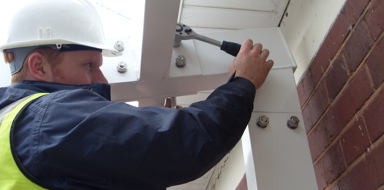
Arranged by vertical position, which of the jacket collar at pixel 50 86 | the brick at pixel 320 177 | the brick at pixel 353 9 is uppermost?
the brick at pixel 353 9

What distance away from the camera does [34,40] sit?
140 centimetres

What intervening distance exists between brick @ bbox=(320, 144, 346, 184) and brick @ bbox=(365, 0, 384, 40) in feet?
1.29

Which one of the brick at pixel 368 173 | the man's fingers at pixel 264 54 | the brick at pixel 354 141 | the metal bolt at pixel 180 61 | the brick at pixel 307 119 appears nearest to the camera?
the brick at pixel 368 173

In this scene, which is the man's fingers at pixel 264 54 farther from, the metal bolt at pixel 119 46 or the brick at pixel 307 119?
the metal bolt at pixel 119 46

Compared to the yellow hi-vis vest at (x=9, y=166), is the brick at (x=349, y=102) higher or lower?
higher

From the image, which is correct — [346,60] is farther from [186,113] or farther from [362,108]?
[186,113]

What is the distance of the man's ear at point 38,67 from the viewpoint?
1.36 metres

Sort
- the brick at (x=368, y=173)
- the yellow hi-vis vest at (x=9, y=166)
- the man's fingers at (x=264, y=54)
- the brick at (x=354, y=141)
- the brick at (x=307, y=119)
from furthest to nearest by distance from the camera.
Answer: the brick at (x=307, y=119), the man's fingers at (x=264, y=54), the brick at (x=354, y=141), the brick at (x=368, y=173), the yellow hi-vis vest at (x=9, y=166)

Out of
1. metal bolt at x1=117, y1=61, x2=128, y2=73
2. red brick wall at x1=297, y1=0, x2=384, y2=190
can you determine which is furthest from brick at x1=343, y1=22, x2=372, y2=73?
metal bolt at x1=117, y1=61, x2=128, y2=73

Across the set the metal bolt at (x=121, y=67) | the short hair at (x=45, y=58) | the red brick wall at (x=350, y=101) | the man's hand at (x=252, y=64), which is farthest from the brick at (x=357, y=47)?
the short hair at (x=45, y=58)

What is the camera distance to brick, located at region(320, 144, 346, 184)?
1.41 m

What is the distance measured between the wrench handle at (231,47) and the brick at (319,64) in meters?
0.34

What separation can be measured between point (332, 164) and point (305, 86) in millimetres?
378

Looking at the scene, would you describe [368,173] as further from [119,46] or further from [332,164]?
[119,46]
